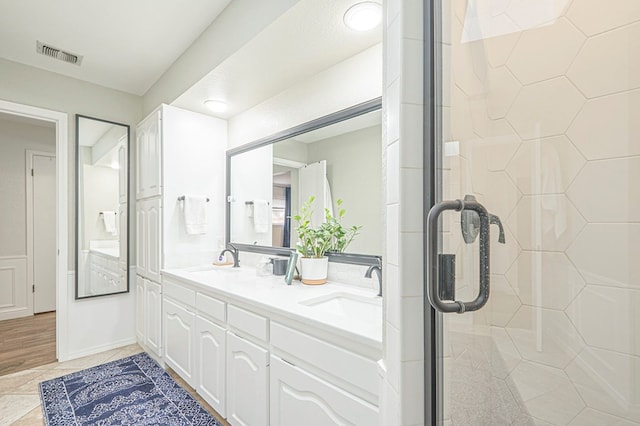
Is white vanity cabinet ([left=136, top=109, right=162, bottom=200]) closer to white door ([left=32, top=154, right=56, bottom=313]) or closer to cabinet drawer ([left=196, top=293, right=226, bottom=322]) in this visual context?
cabinet drawer ([left=196, top=293, right=226, bottom=322])

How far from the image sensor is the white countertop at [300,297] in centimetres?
111

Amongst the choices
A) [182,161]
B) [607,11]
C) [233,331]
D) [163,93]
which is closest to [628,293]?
[607,11]

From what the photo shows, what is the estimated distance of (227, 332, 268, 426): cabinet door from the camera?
57.5 inches

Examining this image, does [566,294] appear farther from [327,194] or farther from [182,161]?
[182,161]

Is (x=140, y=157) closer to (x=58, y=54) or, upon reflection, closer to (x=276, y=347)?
(x=58, y=54)

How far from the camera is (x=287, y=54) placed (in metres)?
1.80

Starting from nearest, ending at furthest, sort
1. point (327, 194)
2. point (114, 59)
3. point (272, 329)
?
point (272, 329) < point (327, 194) < point (114, 59)

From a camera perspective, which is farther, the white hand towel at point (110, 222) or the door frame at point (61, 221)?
the white hand towel at point (110, 222)

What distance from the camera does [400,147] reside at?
2.56ft

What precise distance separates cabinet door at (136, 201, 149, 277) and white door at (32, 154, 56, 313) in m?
2.00

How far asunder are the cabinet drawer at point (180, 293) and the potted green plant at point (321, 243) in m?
0.79

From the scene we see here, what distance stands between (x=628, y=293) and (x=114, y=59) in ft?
10.8

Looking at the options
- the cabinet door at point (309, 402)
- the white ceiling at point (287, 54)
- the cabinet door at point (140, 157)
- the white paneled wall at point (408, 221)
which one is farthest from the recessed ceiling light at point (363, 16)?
the cabinet door at point (140, 157)

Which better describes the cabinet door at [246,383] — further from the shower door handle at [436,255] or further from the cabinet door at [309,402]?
the shower door handle at [436,255]
